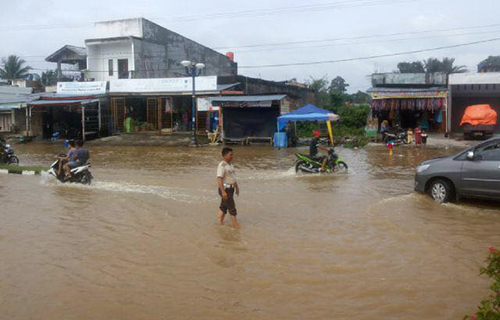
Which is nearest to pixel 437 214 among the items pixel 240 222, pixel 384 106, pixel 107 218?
pixel 240 222

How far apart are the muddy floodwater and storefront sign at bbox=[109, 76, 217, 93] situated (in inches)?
650

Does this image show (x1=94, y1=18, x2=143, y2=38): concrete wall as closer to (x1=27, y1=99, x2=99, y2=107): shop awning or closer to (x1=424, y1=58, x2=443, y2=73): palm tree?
(x1=27, y1=99, x2=99, y2=107): shop awning

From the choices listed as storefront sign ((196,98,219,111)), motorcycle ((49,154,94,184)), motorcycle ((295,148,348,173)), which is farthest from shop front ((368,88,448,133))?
motorcycle ((49,154,94,184))

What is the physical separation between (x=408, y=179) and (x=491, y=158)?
4134 mm

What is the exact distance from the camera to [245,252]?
6.65 meters

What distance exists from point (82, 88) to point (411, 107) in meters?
20.4

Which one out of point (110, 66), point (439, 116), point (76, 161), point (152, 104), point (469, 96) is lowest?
point (76, 161)

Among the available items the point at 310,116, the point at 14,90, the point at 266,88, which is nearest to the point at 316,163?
the point at 310,116

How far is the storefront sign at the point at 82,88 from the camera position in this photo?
3002 centimetres

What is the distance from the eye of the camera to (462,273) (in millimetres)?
5734

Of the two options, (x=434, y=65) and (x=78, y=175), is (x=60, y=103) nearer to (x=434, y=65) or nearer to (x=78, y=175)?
(x=78, y=175)

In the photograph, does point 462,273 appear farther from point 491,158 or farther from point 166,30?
point 166,30

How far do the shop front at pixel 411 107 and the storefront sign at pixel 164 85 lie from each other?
31.4 feet

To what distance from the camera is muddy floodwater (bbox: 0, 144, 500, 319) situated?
4.84 m
